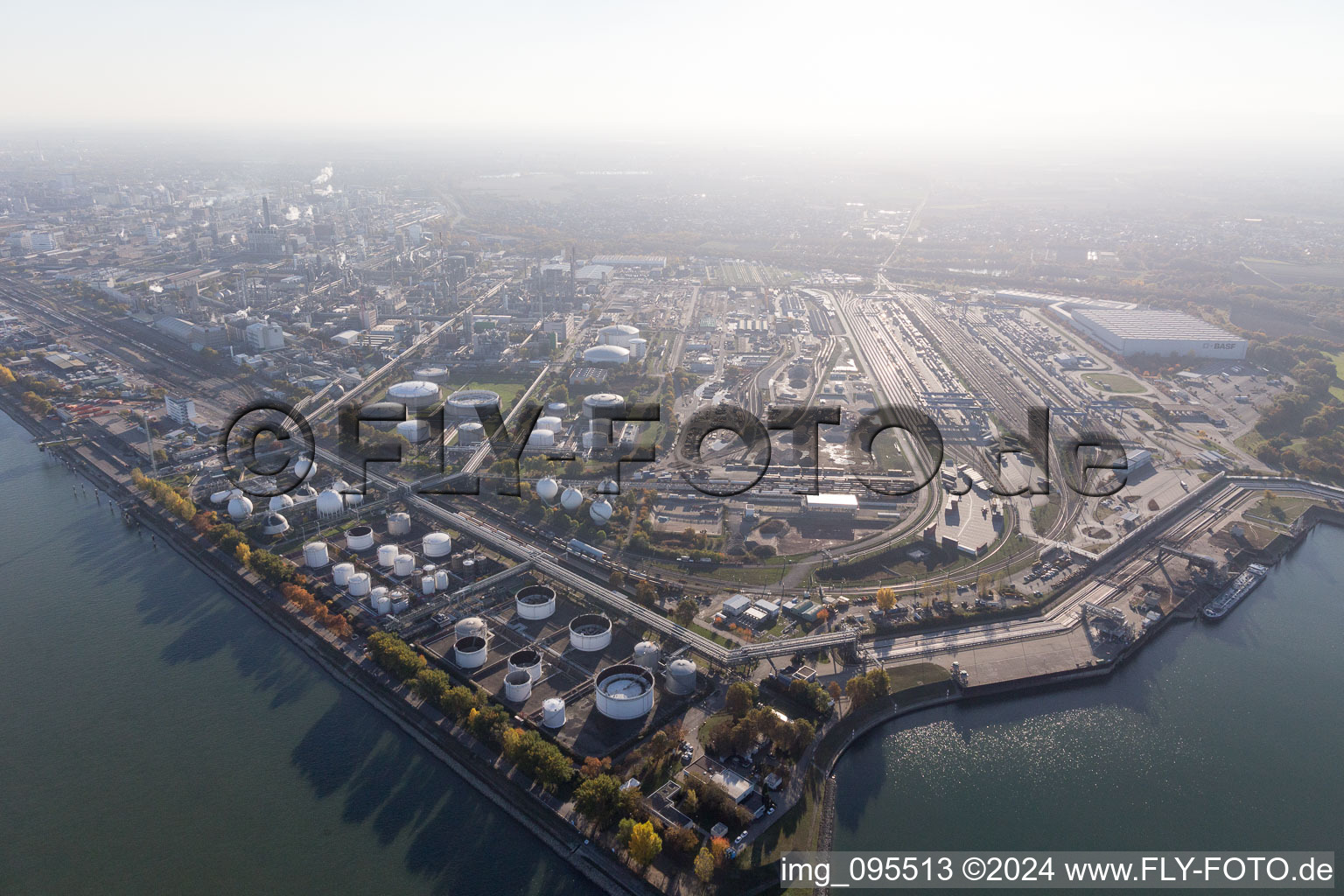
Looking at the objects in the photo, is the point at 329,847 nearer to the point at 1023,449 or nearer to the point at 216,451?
the point at 216,451

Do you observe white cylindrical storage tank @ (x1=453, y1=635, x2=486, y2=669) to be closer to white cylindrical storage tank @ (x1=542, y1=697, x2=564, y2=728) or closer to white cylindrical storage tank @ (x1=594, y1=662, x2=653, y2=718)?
white cylindrical storage tank @ (x1=542, y1=697, x2=564, y2=728)

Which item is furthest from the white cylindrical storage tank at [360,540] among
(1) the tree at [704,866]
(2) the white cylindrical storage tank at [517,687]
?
(1) the tree at [704,866]

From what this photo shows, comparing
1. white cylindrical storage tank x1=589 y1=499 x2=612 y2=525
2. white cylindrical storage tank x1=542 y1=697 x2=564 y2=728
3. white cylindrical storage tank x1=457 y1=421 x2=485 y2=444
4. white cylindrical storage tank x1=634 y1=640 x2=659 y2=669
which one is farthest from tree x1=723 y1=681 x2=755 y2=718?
white cylindrical storage tank x1=457 y1=421 x2=485 y2=444

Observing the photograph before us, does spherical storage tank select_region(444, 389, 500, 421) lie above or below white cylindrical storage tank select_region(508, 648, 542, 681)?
above

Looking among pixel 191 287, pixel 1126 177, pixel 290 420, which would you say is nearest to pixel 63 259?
pixel 191 287

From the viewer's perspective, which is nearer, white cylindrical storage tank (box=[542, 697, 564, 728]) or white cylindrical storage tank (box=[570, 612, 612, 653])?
white cylindrical storage tank (box=[542, 697, 564, 728])
